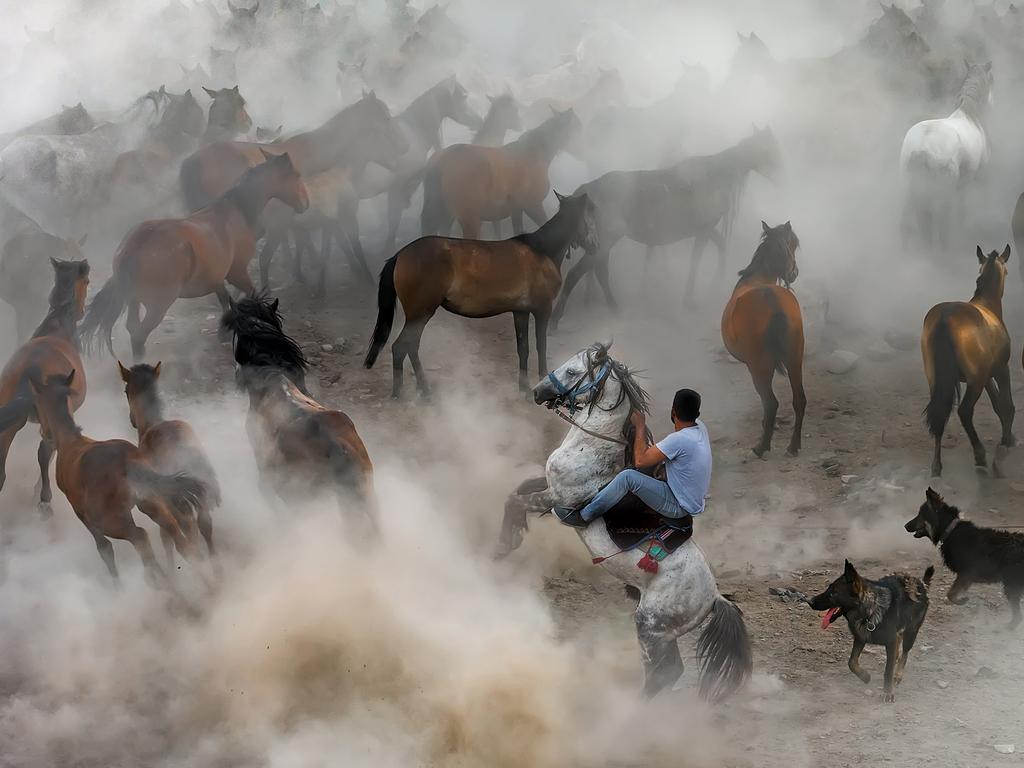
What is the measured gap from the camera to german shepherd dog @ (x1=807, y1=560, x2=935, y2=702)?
226 inches

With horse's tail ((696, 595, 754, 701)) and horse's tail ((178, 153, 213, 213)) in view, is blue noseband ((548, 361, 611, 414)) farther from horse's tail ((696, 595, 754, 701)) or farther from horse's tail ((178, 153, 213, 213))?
horse's tail ((178, 153, 213, 213))

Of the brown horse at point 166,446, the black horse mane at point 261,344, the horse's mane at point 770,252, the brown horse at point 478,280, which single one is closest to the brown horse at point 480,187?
the brown horse at point 478,280

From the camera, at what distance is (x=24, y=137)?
48.4ft

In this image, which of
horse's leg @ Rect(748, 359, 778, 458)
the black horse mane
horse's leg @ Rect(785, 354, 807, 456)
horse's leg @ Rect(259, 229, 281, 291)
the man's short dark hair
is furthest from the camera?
horse's leg @ Rect(259, 229, 281, 291)

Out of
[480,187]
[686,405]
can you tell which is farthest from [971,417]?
[480,187]

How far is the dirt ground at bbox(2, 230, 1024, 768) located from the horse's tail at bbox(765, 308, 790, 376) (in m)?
0.86

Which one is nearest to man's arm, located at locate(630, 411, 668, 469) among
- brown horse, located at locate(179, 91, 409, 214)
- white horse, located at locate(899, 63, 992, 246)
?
brown horse, located at locate(179, 91, 409, 214)

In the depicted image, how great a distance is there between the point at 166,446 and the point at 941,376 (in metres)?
5.27

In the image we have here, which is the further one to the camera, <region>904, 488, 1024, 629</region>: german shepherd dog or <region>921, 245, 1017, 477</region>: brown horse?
<region>921, 245, 1017, 477</region>: brown horse

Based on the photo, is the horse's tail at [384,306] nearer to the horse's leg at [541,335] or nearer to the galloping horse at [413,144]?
the horse's leg at [541,335]

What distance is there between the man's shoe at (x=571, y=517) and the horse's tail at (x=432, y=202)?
7.16 metres

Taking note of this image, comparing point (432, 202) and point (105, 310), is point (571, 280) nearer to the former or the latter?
point (432, 202)

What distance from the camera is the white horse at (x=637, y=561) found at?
18.2 ft

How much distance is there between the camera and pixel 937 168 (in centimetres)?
1296
